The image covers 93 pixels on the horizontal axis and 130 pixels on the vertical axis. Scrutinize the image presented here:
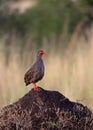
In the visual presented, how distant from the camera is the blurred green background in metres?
12.0

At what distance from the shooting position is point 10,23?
23375mm

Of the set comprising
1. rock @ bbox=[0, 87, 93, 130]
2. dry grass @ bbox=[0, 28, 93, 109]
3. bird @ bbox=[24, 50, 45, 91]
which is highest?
→ dry grass @ bbox=[0, 28, 93, 109]

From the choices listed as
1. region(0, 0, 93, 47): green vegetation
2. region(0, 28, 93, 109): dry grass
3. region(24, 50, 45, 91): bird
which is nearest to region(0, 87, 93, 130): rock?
region(24, 50, 45, 91): bird

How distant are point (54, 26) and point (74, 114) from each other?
55.4 ft

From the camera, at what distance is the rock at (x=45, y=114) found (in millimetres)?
6453

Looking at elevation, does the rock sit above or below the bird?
below

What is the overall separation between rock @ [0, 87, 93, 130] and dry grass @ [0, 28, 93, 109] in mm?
3515

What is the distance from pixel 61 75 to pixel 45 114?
21.3 feet

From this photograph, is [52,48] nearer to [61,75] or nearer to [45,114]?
[61,75]

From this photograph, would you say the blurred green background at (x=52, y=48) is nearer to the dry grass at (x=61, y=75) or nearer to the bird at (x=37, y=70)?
the dry grass at (x=61, y=75)

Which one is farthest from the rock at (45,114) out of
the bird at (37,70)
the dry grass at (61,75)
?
the dry grass at (61,75)

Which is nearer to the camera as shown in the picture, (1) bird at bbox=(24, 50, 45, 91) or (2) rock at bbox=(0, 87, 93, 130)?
(2) rock at bbox=(0, 87, 93, 130)

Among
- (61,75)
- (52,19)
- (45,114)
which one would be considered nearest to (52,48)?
(61,75)

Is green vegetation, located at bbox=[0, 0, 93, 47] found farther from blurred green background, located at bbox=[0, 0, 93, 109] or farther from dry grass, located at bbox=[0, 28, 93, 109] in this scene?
dry grass, located at bbox=[0, 28, 93, 109]
